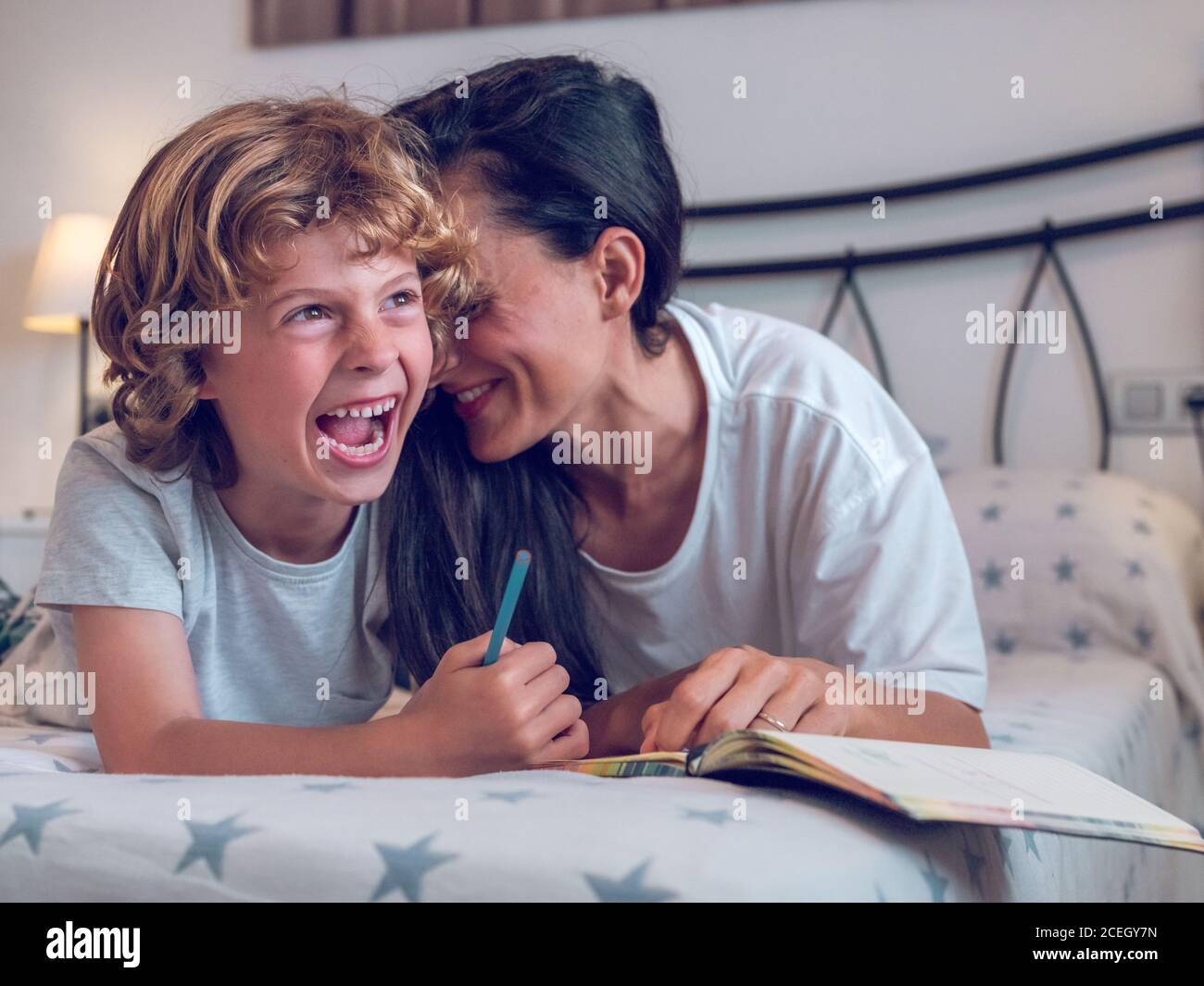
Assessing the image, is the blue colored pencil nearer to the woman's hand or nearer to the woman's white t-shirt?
the woman's hand

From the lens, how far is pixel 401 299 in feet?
3.34

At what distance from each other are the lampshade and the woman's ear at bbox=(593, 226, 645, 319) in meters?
1.80

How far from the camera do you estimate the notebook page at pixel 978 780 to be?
1.97 feet

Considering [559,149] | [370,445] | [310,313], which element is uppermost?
[559,149]

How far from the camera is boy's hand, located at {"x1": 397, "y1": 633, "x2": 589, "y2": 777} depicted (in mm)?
795

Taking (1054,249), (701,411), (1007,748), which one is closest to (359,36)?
(1054,249)

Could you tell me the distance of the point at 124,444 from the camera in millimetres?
1013

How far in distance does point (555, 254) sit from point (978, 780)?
0.67 meters

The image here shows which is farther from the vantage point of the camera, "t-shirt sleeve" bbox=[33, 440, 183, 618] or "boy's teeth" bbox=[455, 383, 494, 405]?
"boy's teeth" bbox=[455, 383, 494, 405]

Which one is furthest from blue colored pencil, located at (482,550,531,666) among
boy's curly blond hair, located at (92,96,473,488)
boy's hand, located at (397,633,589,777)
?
boy's curly blond hair, located at (92,96,473,488)

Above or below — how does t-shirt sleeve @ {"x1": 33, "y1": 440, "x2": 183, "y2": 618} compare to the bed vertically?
above

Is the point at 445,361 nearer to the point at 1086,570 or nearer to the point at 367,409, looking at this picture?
the point at 367,409

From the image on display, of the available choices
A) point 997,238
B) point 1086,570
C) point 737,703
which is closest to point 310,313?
point 737,703
